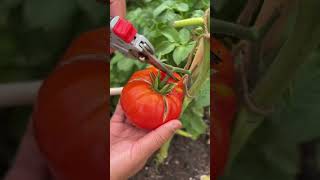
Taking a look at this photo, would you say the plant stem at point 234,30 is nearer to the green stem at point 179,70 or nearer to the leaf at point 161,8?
the green stem at point 179,70

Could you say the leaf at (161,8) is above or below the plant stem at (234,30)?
below

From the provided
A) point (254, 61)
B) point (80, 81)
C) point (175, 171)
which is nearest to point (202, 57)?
point (254, 61)

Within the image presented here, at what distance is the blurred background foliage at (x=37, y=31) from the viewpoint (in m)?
0.59

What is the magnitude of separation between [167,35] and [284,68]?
0.29 metres

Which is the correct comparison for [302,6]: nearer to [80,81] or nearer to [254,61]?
[254,61]

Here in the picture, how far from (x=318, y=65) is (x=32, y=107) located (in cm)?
37

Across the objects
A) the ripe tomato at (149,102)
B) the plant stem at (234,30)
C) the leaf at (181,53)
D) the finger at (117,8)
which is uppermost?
the plant stem at (234,30)

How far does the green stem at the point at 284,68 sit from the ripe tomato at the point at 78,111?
180mm

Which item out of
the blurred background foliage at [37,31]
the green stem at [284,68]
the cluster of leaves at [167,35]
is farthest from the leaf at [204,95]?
the blurred background foliage at [37,31]

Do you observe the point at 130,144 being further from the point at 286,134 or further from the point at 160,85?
the point at 286,134

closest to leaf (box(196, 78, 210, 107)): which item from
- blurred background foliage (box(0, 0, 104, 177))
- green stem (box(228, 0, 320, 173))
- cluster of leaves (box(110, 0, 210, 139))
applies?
cluster of leaves (box(110, 0, 210, 139))

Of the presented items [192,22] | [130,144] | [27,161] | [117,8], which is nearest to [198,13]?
[192,22]

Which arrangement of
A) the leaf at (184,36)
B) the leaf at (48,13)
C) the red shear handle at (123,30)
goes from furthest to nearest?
the leaf at (184,36) → the red shear handle at (123,30) → the leaf at (48,13)

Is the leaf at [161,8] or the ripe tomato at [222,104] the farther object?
the leaf at [161,8]
